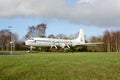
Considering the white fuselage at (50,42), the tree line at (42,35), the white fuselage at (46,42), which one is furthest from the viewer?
the tree line at (42,35)

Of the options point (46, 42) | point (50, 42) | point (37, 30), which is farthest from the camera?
point (37, 30)

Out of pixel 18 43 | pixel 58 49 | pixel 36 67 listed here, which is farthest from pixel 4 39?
pixel 36 67

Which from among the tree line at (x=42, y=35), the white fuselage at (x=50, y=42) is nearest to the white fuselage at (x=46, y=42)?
the white fuselage at (x=50, y=42)

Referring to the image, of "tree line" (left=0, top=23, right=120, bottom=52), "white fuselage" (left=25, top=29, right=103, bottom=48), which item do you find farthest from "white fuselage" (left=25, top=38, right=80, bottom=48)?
"tree line" (left=0, top=23, right=120, bottom=52)

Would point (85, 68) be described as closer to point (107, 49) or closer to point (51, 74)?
point (51, 74)

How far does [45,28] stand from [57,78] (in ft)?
378

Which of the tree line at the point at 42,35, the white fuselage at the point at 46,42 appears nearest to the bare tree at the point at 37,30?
the tree line at the point at 42,35

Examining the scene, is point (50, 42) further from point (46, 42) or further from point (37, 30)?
point (37, 30)

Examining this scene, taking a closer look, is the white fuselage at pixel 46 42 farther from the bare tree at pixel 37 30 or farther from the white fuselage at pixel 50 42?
the bare tree at pixel 37 30

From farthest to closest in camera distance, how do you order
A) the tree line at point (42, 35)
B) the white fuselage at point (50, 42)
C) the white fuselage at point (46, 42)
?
the tree line at point (42, 35) < the white fuselage at point (50, 42) < the white fuselage at point (46, 42)

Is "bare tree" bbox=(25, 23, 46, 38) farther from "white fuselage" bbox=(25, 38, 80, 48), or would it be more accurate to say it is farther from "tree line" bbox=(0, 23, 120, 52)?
"white fuselage" bbox=(25, 38, 80, 48)

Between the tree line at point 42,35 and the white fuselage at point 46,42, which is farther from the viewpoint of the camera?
the tree line at point 42,35

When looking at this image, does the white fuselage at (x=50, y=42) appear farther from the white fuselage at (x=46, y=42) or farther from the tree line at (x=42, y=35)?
the tree line at (x=42, y=35)

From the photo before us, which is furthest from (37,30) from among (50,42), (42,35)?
(50,42)
